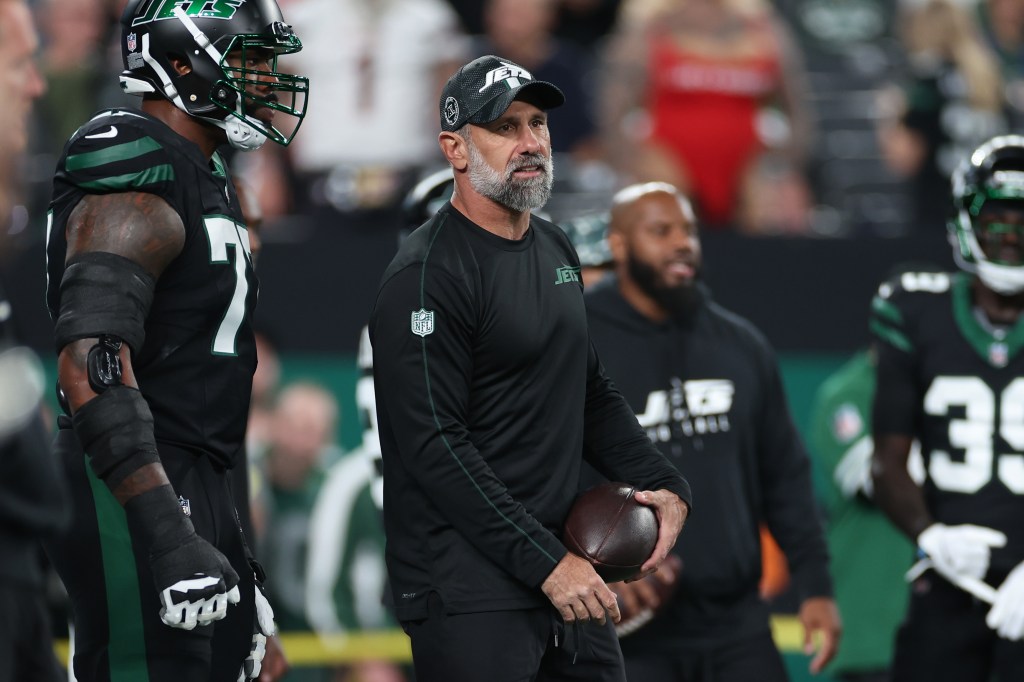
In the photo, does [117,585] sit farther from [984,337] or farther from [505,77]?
[984,337]

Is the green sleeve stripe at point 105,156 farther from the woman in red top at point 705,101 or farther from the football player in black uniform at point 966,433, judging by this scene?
the woman in red top at point 705,101

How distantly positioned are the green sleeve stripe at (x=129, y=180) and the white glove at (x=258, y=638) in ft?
3.42

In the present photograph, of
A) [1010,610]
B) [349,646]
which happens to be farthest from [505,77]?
[349,646]

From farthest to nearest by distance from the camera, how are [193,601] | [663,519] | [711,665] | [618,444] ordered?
[711,665] < [618,444] < [663,519] < [193,601]

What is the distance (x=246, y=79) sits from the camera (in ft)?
13.4

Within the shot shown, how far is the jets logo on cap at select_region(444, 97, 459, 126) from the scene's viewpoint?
4098 millimetres

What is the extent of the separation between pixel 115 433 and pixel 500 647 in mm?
1036

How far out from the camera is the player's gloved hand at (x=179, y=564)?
3.55 meters

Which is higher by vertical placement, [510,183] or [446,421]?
[510,183]

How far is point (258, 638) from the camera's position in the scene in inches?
161

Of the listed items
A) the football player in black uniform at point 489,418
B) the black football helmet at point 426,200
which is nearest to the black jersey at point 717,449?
the black football helmet at point 426,200

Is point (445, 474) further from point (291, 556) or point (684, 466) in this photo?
point (291, 556)

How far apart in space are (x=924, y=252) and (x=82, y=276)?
571 cm

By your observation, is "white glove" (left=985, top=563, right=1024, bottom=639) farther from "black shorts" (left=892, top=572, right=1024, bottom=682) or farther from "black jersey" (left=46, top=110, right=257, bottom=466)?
"black jersey" (left=46, top=110, right=257, bottom=466)
